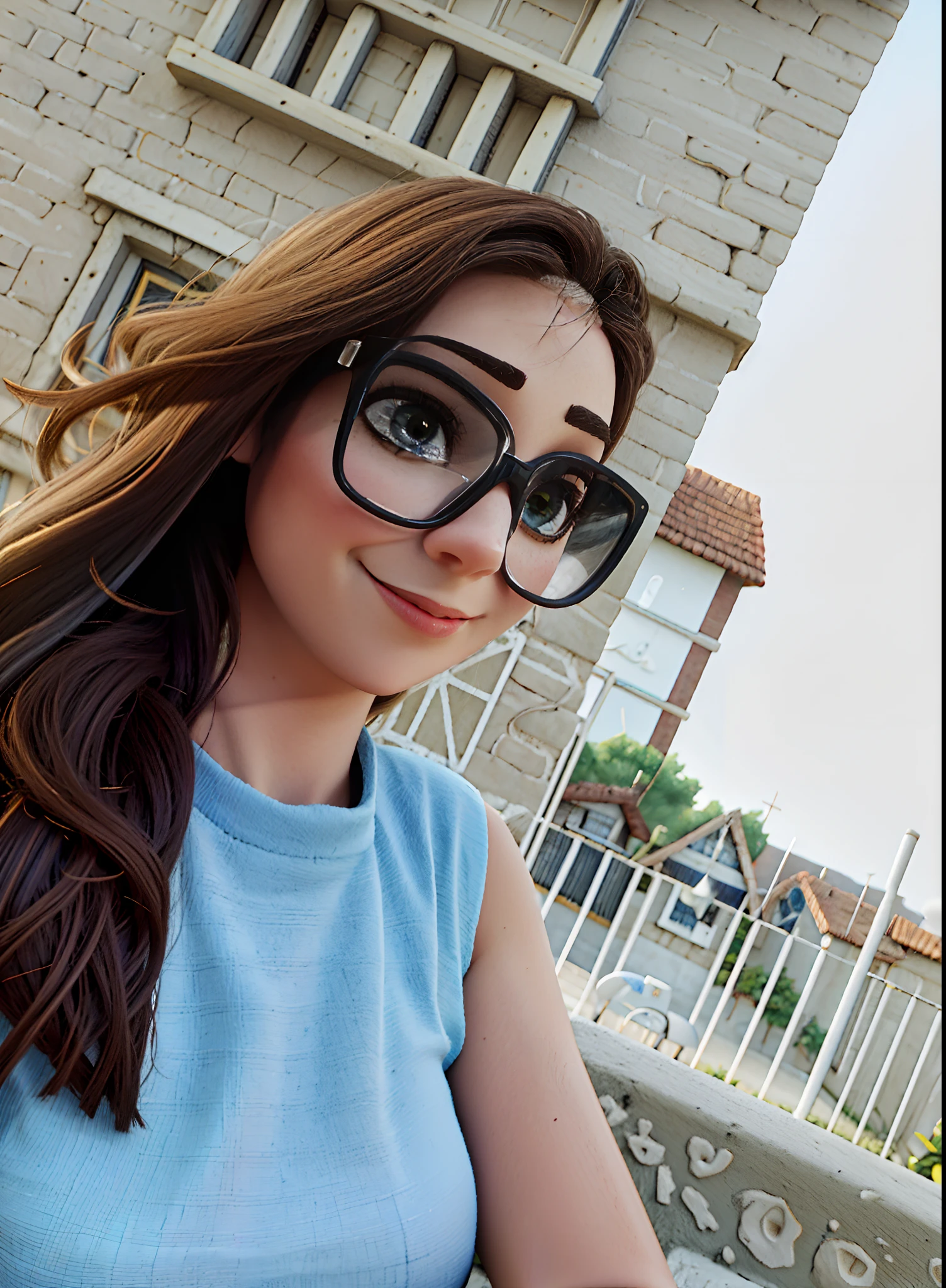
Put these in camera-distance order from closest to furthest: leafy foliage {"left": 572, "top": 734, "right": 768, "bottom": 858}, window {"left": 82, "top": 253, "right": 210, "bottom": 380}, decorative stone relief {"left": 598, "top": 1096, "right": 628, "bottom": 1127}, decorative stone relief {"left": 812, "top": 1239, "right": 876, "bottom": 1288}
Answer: decorative stone relief {"left": 812, "top": 1239, "right": 876, "bottom": 1288}
decorative stone relief {"left": 598, "top": 1096, "right": 628, "bottom": 1127}
window {"left": 82, "top": 253, "right": 210, "bottom": 380}
leafy foliage {"left": 572, "top": 734, "right": 768, "bottom": 858}

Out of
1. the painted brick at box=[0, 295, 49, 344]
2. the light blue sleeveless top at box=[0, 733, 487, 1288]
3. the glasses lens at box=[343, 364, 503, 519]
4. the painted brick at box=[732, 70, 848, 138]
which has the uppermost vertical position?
the painted brick at box=[732, 70, 848, 138]

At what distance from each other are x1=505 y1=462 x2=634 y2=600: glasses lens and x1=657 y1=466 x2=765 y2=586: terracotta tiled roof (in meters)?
13.5

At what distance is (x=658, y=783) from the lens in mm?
17469

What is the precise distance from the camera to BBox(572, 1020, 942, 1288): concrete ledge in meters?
1.44

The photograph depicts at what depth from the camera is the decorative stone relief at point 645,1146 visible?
151 centimetres

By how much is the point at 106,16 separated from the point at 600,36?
2.41 meters

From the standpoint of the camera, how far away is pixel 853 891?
65.2ft

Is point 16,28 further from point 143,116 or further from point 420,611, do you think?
point 420,611

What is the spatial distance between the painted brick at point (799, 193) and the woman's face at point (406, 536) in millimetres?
4071

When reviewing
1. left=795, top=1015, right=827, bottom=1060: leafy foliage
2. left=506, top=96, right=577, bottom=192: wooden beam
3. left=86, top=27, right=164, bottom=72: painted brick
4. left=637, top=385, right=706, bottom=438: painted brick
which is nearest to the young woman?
left=637, top=385, right=706, bottom=438: painted brick

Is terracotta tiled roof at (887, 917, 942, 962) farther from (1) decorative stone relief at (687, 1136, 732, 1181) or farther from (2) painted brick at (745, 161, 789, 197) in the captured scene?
(1) decorative stone relief at (687, 1136, 732, 1181)

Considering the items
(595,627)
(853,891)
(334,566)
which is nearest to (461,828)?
(334,566)

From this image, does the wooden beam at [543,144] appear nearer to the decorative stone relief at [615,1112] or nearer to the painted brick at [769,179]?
the painted brick at [769,179]

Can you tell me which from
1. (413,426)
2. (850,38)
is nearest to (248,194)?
(850,38)
